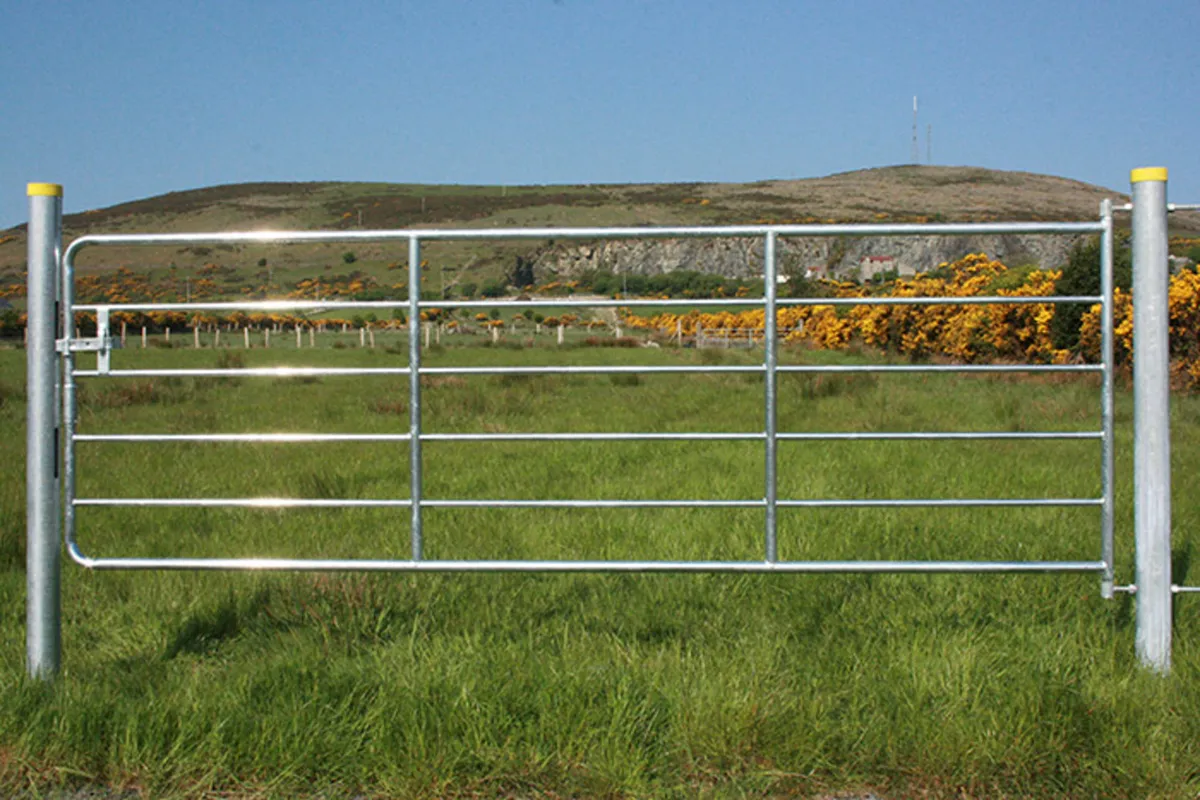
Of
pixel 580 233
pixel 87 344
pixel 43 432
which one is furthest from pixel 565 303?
pixel 43 432

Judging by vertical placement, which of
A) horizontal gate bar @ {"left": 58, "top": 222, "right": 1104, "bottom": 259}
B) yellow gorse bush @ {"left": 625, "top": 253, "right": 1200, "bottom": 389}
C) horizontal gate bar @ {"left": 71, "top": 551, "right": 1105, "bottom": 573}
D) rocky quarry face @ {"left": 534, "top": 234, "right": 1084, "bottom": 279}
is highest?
rocky quarry face @ {"left": 534, "top": 234, "right": 1084, "bottom": 279}

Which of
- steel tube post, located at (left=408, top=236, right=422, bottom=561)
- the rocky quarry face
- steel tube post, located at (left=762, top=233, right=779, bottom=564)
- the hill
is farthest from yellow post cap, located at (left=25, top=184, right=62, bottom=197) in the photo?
the hill

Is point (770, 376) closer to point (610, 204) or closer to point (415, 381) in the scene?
point (415, 381)

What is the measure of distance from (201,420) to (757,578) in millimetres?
10479

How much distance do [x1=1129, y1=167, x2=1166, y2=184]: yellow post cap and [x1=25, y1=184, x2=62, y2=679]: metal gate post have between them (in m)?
3.95

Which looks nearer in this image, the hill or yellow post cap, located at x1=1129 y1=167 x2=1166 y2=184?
yellow post cap, located at x1=1129 y1=167 x2=1166 y2=184

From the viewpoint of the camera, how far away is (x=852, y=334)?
36.5 m

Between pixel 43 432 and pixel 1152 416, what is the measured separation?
409 cm

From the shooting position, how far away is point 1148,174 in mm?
3846

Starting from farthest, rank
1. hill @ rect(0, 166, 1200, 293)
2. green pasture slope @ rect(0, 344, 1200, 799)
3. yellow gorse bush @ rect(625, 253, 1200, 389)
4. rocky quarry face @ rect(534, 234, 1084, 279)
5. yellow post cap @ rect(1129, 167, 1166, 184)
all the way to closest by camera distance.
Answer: hill @ rect(0, 166, 1200, 293) < rocky quarry face @ rect(534, 234, 1084, 279) < yellow gorse bush @ rect(625, 253, 1200, 389) < yellow post cap @ rect(1129, 167, 1166, 184) < green pasture slope @ rect(0, 344, 1200, 799)

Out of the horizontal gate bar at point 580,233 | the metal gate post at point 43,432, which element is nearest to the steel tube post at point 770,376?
the horizontal gate bar at point 580,233

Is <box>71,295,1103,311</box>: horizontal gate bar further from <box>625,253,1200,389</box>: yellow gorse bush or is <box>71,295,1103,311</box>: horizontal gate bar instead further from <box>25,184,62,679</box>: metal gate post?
<box>625,253,1200,389</box>: yellow gorse bush

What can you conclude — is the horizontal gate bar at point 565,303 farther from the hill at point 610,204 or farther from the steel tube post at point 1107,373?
the hill at point 610,204

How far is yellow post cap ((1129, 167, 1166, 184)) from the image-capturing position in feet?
12.6
